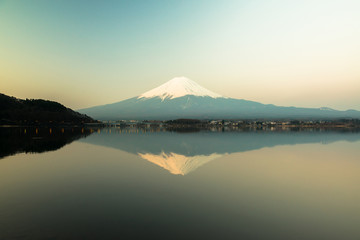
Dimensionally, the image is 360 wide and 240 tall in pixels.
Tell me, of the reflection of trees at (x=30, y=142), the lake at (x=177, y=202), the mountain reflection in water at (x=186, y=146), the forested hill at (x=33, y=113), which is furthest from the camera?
the forested hill at (x=33, y=113)

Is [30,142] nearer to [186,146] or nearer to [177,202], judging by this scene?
[186,146]

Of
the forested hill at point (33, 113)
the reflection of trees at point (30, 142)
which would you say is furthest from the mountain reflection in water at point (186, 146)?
the forested hill at point (33, 113)

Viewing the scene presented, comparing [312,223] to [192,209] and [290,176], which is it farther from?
[290,176]

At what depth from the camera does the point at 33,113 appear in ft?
427

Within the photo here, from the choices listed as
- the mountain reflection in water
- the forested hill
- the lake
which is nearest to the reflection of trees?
the mountain reflection in water

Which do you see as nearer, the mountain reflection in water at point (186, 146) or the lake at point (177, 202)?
the lake at point (177, 202)

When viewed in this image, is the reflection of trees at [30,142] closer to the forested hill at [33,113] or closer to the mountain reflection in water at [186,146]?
the mountain reflection in water at [186,146]

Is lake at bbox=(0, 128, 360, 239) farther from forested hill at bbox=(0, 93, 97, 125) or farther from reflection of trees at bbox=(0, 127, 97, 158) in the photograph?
forested hill at bbox=(0, 93, 97, 125)

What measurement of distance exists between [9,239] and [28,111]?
15135 centimetres

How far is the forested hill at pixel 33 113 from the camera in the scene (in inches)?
4769

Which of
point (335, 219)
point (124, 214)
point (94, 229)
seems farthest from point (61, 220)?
point (335, 219)

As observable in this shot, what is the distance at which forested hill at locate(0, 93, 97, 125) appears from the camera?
121 meters

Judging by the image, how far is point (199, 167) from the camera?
796 inches

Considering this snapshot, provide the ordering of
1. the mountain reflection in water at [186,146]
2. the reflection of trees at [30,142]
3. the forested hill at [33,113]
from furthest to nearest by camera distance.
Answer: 1. the forested hill at [33,113]
2. the reflection of trees at [30,142]
3. the mountain reflection in water at [186,146]
